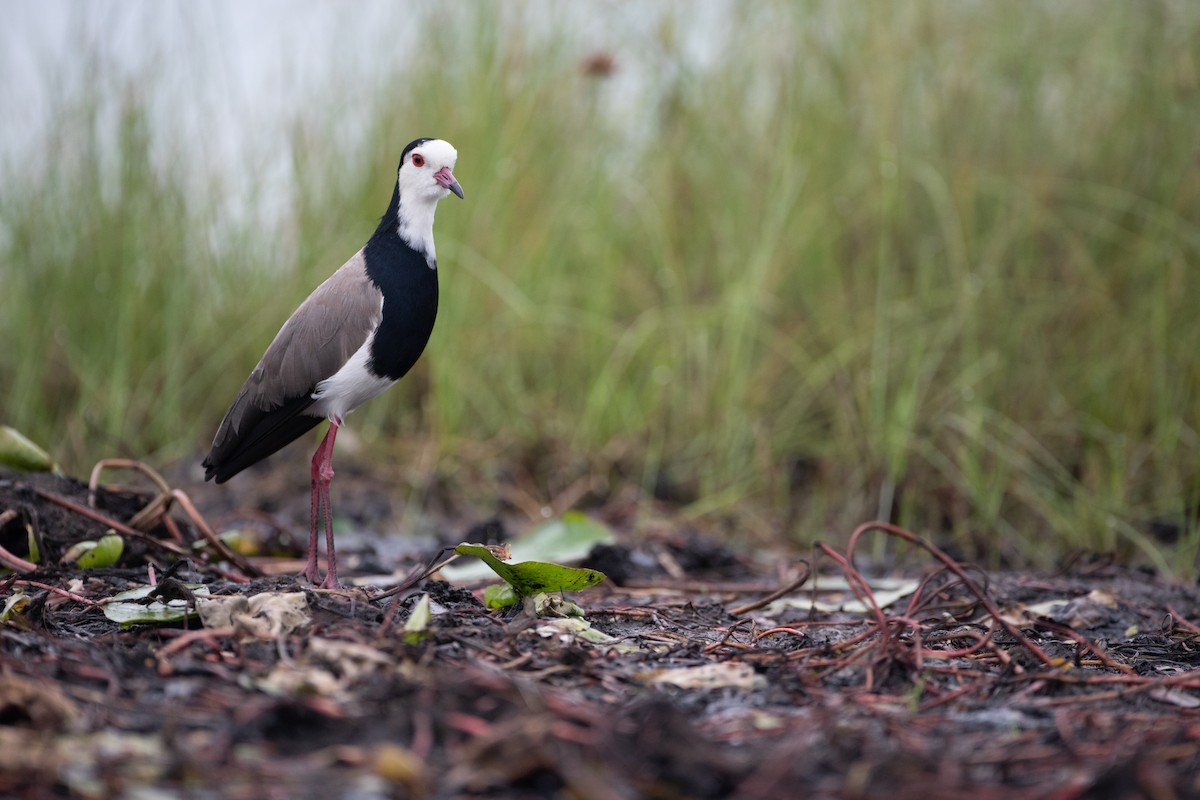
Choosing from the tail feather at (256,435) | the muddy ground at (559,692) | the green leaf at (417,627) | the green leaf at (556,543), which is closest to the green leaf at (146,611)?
the muddy ground at (559,692)

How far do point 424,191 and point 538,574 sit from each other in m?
1.34

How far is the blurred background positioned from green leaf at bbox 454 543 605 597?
2.44 meters

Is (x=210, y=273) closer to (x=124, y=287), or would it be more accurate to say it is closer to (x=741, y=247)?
(x=124, y=287)

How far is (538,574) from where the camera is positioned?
110 inches

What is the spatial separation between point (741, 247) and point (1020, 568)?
225 cm

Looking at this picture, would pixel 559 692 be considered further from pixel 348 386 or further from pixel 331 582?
pixel 348 386

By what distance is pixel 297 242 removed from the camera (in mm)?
6469

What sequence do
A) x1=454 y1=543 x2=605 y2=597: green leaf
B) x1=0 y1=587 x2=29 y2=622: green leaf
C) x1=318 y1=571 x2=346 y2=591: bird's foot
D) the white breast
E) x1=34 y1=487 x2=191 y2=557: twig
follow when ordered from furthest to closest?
the white breast, x1=34 y1=487 x2=191 y2=557: twig, x1=318 y1=571 x2=346 y2=591: bird's foot, x1=454 y1=543 x2=605 y2=597: green leaf, x1=0 y1=587 x2=29 y2=622: green leaf

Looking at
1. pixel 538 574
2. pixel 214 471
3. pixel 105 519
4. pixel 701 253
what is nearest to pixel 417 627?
pixel 538 574

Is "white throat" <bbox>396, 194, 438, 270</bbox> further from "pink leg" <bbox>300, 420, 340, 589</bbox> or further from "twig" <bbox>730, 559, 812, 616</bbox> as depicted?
"twig" <bbox>730, 559, 812, 616</bbox>

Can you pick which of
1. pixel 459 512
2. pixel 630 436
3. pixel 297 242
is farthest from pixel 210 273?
pixel 630 436

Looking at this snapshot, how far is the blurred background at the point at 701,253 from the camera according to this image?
211 inches

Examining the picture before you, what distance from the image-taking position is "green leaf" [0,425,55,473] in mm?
3555

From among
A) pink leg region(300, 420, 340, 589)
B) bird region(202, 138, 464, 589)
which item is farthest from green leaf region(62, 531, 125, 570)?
pink leg region(300, 420, 340, 589)
